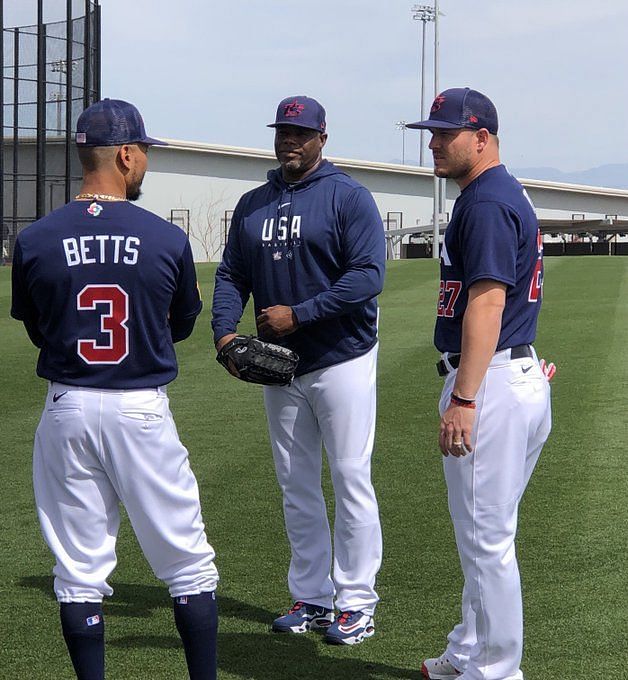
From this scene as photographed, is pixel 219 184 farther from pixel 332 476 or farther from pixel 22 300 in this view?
pixel 22 300

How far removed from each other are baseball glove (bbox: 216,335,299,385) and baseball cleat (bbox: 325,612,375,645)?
3.53ft

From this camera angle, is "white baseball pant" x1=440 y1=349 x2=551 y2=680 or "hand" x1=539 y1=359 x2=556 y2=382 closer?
"white baseball pant" x1=440 y1=349 x2=551 y2=680

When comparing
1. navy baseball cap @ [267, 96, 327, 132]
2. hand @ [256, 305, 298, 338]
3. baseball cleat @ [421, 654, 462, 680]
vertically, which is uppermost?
navy baseball cap @ [267, 96, 327, 132]

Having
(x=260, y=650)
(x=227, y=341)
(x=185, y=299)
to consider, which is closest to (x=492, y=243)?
(x=185, y=299)

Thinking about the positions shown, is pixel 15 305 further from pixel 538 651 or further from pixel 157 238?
pixel 538 651

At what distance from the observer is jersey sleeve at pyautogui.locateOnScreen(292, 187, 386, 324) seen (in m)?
4.70

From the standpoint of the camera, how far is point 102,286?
354 centimetres

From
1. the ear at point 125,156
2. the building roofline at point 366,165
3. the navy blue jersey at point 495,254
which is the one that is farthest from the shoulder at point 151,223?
the building roofline at point 366,165

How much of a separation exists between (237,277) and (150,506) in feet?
6.02


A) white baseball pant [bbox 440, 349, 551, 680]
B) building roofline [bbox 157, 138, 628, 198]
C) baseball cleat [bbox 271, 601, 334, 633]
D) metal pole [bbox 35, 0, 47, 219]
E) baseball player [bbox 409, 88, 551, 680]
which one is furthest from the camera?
building roofline [bbox 157, 138, 628, 198]

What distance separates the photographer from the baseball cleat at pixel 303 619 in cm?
486

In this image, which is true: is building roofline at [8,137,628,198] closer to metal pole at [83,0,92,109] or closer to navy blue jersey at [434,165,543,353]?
metal pole at [83,0,92,109]

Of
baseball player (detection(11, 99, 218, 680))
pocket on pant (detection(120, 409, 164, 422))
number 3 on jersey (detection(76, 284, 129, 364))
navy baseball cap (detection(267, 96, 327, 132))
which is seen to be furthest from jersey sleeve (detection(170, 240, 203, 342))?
navy baseball cap (detection(267, 96, 327, 132))

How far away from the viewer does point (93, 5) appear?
36.7 meters
